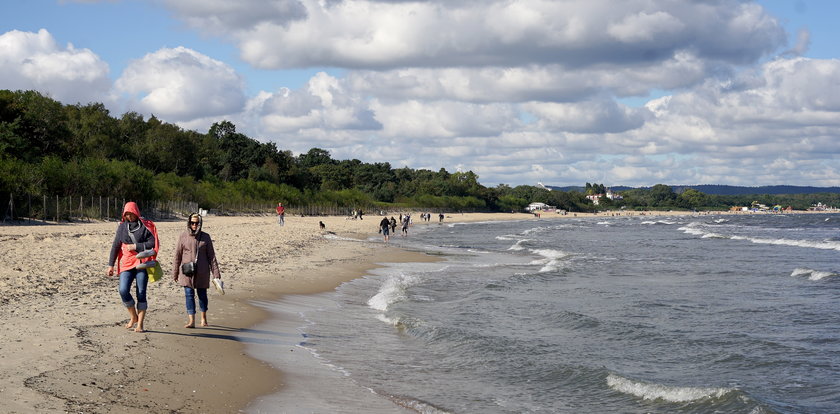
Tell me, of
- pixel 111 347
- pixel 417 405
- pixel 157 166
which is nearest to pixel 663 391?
pixel 417 405

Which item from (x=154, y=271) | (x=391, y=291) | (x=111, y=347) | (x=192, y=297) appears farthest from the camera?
(x=391, y=291)

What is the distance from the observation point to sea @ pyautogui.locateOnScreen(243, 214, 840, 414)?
9.51 m

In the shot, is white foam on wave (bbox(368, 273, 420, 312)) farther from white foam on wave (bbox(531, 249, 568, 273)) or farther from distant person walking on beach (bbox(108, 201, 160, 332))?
distant person walking on beach (bbox(108, 201, 160, 332))

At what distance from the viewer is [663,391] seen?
9891 mm

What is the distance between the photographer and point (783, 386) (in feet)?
34.5

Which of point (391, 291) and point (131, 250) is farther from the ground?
point (131, 250)

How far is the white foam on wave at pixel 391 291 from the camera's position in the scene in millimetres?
18047

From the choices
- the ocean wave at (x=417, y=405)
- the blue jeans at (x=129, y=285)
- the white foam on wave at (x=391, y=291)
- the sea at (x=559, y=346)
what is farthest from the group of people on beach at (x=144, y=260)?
the white foam on wave at (x=391, y=291)

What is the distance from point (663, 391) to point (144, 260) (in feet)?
24.1

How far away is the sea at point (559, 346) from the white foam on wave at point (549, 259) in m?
4.95

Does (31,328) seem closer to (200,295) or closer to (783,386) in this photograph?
(200,295)

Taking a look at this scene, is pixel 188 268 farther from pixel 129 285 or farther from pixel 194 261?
pixel 129 285

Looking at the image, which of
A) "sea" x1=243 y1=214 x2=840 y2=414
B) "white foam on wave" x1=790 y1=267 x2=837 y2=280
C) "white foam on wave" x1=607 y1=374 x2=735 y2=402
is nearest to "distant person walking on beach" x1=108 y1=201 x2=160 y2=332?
"sea" x1=243 y1=214 x2=840 y2=414

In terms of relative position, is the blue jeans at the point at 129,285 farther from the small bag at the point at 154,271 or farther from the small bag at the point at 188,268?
the small bag at the point at 188,268
